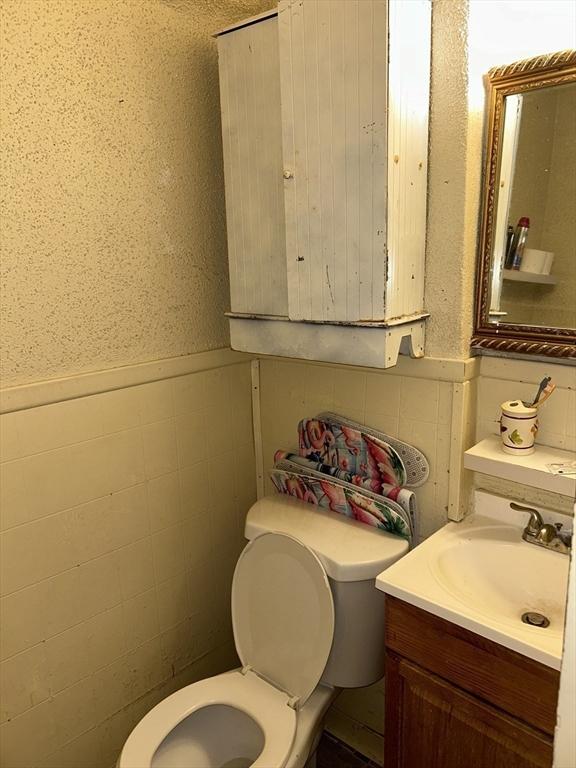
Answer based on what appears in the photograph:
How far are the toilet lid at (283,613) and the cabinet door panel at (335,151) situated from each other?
2.02 feet

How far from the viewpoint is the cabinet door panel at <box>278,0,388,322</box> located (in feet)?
3.49

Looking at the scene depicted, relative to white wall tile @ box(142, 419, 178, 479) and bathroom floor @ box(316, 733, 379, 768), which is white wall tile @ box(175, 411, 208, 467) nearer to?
white wall tile @ box(142, 419, 178, 479)

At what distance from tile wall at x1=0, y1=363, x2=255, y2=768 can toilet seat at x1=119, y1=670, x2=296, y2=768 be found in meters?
0.23

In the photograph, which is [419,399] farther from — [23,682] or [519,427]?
[23,682]

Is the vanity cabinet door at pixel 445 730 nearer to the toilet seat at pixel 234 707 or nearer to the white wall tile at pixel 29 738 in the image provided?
the toilet seat at pixel 234 707

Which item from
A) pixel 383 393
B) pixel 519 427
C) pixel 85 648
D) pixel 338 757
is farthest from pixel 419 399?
pixel 338 757

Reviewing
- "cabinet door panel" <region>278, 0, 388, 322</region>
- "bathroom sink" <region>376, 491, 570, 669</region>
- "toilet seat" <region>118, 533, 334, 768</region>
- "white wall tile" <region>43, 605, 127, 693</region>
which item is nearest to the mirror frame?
"cabinet door panel" <region>278, 0, 388, 322</region>

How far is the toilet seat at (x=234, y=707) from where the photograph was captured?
120cm

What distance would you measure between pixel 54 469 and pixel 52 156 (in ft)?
2.33

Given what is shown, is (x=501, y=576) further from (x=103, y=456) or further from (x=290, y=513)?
(x=103, y=456)

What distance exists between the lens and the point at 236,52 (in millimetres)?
1264

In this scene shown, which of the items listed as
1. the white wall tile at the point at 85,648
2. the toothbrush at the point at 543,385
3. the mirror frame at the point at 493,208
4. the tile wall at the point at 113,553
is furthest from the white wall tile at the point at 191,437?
the toothbrush at the point at 543,385

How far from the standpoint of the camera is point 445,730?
1082mm

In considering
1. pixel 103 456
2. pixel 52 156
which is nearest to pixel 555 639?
pixel 103 456
